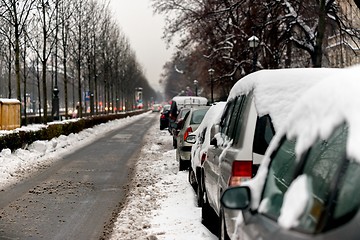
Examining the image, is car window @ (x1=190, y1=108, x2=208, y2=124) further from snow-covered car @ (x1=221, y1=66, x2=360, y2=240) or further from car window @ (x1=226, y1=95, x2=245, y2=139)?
snow-covered car @ (x1=221, y1=66, x2=360, y2=240)

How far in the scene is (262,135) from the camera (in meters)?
4.88

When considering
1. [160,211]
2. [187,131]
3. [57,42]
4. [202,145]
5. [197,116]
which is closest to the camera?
[160,211]

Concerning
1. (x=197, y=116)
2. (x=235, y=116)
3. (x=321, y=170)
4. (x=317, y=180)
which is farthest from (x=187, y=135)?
(x=317, y=180)

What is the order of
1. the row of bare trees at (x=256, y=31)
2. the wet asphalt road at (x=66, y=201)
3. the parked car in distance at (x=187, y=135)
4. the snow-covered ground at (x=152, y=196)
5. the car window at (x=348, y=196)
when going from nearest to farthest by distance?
1. the car window at (x=348, y=196)
2. the snow-covered ground at (x=152, y=196)
3. the wet asphalt road at (x=66, y=201)
4. the parked car in distance at (x=187, y=135)
5. the row of bare trees at (x=256, y=31)

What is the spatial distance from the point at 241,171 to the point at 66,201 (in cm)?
546

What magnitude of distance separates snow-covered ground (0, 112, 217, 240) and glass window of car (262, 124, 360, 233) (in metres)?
3.48

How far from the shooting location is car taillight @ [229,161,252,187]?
4816 mm

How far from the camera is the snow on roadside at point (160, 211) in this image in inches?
272

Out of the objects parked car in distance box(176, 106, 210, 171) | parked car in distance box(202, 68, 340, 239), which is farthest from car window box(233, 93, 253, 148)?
parked car in distance box(176, 106, 210, 171)

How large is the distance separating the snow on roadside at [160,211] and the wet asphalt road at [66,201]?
28cm

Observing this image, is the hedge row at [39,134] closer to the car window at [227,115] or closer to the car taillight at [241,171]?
the car window at [227,115]

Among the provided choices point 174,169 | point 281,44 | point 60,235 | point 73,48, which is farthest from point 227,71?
point 60,235

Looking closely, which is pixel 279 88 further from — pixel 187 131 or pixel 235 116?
pixel 187 131

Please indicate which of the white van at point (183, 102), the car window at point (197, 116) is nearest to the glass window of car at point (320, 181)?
the car window at point (197, 116)
